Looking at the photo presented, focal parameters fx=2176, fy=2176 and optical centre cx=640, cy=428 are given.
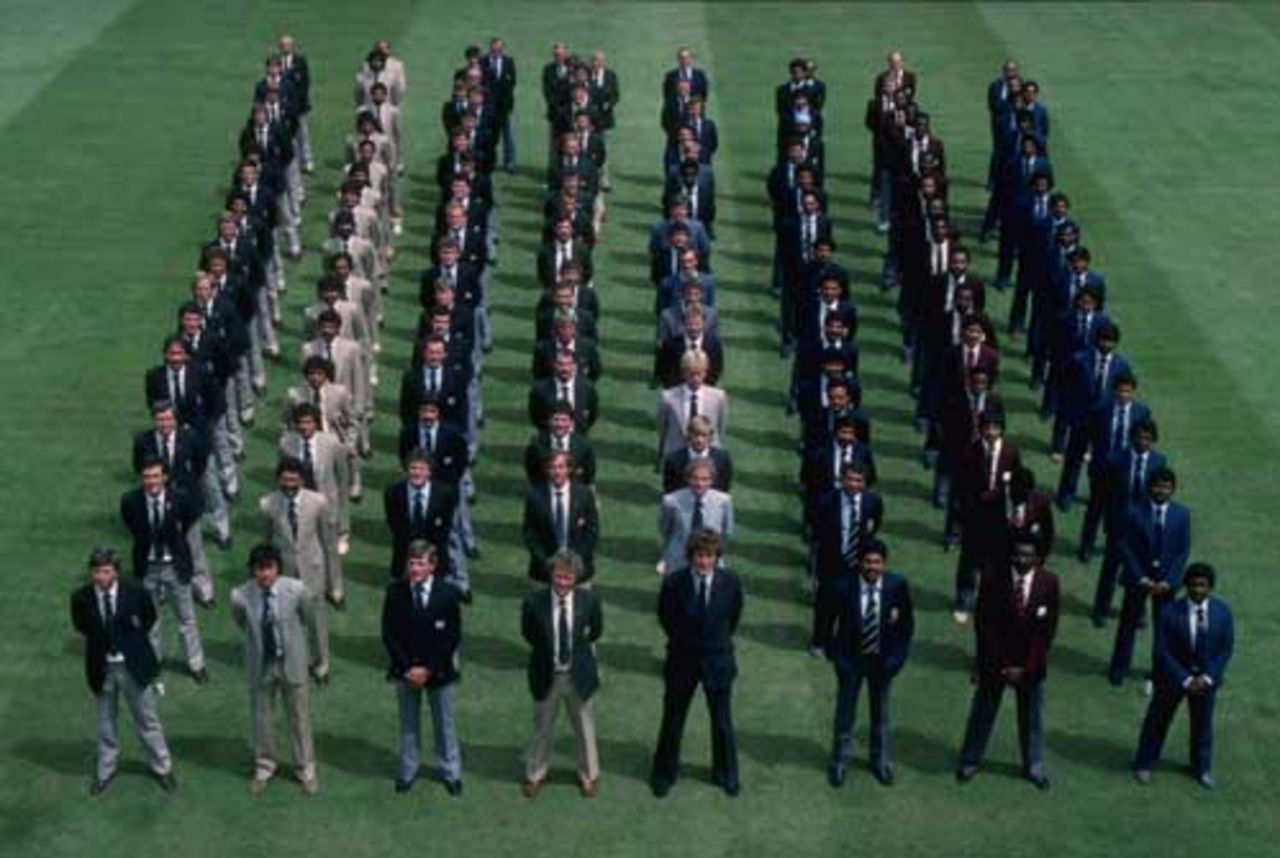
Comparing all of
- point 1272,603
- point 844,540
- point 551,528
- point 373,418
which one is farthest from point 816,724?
point 373,418

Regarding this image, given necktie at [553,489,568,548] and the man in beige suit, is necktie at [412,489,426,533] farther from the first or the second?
necktie at [553,489,568,548]

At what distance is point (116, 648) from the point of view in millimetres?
16297

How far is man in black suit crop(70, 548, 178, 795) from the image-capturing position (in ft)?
53.3

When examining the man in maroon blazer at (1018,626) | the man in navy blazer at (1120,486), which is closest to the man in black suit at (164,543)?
the man in maroon blazer at (1018,626)

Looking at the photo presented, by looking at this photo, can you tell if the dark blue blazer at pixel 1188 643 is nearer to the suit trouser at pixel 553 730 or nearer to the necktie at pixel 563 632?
the suit trouser at pixel 553 730

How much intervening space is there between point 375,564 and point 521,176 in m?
11.9

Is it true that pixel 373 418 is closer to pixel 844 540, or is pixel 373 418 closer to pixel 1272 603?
pixel 844 540

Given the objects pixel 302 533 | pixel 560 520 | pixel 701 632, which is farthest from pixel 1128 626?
pixel 302 533

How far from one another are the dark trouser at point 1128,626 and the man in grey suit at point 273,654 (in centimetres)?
679

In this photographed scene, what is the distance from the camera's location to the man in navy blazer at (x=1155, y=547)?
1795 cm

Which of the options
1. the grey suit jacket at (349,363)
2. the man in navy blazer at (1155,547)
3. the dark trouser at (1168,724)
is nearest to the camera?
the dark trouser at (1168,724)

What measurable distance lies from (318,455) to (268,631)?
3253 millimetres

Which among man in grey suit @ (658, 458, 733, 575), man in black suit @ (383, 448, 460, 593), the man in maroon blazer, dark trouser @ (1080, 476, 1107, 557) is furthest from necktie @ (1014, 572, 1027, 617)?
man in black suit @ (383, 448, 460, 593)

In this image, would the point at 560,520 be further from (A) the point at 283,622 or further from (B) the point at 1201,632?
(B) the point at 1201,632
